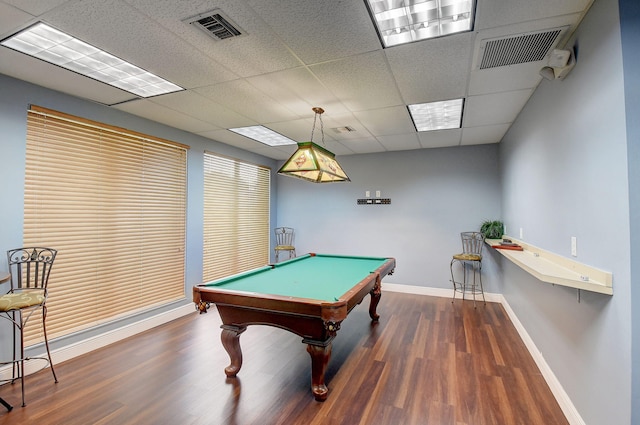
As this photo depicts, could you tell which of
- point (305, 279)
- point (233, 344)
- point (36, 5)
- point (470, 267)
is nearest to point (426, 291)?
point (470, 267)

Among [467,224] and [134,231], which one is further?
[467,224]

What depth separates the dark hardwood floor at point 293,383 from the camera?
6.98 ft

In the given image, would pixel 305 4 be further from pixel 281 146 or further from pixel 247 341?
pixel 281 146

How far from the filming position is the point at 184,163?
441 cm

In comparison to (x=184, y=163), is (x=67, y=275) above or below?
below

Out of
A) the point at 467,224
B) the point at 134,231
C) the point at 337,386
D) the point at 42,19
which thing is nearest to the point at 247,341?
the point at 337,386

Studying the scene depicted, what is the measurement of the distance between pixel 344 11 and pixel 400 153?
412 centimetres

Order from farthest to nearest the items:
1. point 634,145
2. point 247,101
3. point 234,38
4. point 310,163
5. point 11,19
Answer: point 247,101
point 310,163
point 234,38
point 11,19
point 634,145

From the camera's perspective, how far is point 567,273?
76.3 inches

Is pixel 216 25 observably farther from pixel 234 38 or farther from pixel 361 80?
pixel 361 80

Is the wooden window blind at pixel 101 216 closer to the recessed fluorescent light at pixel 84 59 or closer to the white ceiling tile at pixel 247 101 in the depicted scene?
the recessed fluorescent light at pixel 84 59

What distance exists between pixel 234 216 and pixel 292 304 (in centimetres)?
360

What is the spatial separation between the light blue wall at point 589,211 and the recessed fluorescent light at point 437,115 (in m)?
0.80

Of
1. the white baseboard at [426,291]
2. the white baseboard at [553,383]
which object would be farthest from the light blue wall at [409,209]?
the white baseboard at [553,383]
